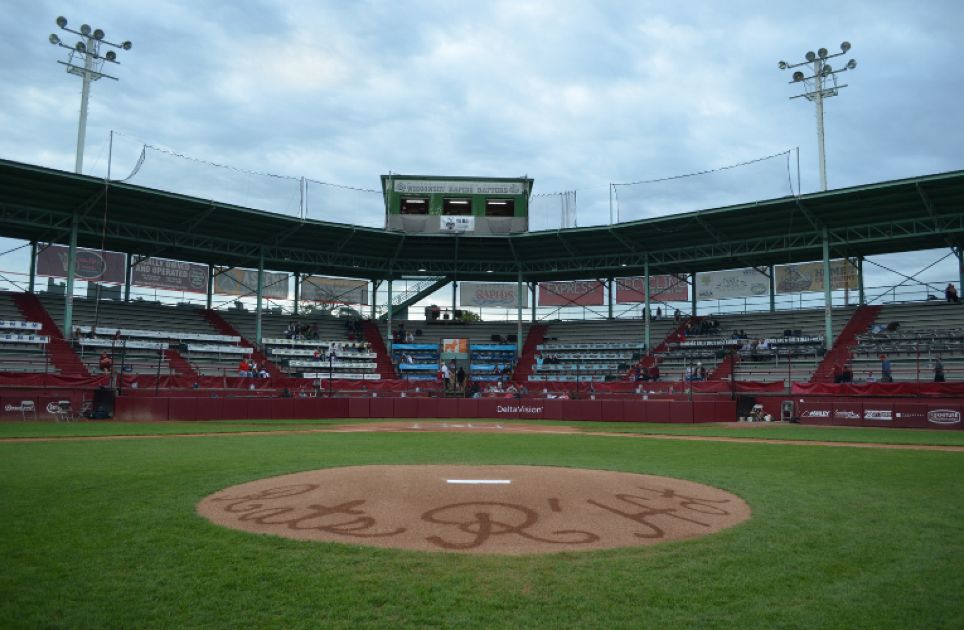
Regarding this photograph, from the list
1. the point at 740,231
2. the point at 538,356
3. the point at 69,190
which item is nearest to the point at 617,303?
the point at 538,356

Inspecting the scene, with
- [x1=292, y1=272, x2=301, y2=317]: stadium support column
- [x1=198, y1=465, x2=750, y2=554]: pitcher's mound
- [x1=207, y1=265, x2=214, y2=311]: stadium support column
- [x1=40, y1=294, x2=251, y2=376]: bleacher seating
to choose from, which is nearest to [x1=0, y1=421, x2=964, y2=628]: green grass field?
[x1=198, y1=465, x2=750, y2=554]: pitcher's mound

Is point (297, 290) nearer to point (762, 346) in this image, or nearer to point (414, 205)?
point (414, 205)

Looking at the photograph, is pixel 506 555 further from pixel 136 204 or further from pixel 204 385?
pixel 136 204

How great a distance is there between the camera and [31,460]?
1419cm

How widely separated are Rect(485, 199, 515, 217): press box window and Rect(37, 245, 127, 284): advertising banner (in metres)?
27.8

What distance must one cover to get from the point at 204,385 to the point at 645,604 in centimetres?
3438

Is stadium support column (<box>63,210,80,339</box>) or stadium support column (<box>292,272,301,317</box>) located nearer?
stadium support column (<box>63,210,80,339</box>)

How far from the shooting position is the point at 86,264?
153ft

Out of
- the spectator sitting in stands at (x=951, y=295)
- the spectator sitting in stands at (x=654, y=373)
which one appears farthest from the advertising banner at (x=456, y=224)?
the spectator sitting in stands at (x=951, y=295)

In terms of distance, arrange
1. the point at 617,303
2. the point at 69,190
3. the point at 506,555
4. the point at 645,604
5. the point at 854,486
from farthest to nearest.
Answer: the point at 617,303 < the point at 69,190 < the point at 854,486 < the point at 506,555 < the point at 645,604

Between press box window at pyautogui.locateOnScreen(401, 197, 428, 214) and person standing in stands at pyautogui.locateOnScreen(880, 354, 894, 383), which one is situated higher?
press box window at pyautogui.locateOnScreen(401, 197, 428, 214)

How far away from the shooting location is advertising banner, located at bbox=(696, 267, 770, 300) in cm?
5191

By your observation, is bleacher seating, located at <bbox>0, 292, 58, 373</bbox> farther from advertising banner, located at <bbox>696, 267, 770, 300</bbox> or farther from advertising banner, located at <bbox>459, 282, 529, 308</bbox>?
advertising banner, located at <bbox>696, 267, 770, 300</bbox>

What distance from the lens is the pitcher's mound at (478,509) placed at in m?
7.56
